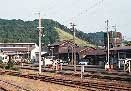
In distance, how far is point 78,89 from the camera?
24562mm

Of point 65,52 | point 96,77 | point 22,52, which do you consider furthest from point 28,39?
point 96,77

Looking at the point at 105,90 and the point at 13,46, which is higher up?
the point at 13,46

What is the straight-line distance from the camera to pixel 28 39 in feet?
646

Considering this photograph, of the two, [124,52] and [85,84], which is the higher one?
[124,52]

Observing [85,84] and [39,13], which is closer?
[85,84]

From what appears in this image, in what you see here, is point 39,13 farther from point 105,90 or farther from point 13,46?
point 13,46

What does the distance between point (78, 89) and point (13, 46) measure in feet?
389

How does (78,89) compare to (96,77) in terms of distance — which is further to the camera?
(96,77)

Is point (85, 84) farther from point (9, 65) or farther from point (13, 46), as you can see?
point (13, 46)

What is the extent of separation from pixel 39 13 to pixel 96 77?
770 inches

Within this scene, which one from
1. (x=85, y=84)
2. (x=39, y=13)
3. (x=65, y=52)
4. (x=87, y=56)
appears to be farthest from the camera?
(x=65, y=52)

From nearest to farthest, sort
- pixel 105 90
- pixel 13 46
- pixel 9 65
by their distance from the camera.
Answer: pixel 105 90, pixel 9 65, pixel 13 46

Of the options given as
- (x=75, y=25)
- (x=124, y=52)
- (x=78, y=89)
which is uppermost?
(x=75, y=25)

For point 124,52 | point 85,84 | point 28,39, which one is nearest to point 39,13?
point 124,52
